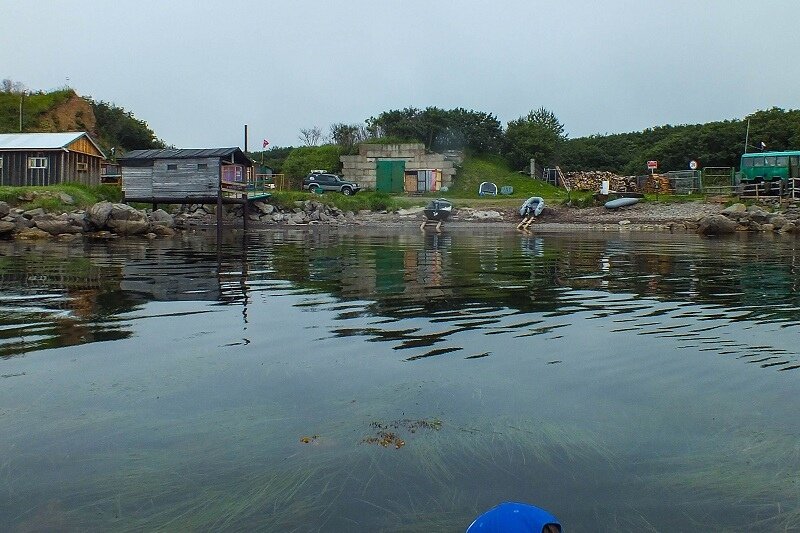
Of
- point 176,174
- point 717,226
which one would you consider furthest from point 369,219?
point 717,226

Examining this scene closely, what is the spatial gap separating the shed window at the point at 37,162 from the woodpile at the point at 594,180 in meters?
41.1

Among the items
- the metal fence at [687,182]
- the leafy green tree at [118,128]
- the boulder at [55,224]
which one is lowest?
the boulder at [55,224]

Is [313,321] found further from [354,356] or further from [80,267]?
[80,267]

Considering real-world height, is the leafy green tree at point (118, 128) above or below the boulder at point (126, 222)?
above

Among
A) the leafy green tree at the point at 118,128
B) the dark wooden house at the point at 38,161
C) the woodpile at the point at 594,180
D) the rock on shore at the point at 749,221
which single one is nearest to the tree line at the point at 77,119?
the leafy green tree at the point at 118,128

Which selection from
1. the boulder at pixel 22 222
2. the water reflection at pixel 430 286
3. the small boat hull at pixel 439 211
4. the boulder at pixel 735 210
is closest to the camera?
the water reflection at pixel 430 286

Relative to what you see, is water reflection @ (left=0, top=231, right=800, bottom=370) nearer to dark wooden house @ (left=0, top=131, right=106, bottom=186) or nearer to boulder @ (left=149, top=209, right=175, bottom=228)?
boulder @ (left=149, top=209, right=175, bottom=228)

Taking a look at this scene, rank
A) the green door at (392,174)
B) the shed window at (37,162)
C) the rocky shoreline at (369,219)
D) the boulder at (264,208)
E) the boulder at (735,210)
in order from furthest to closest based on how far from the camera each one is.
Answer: the green door at (392,174) < the boulder at (264,208) < the shed window at (37,162) < the boulder at (735,210) < the rocky shoreline at (369,219)

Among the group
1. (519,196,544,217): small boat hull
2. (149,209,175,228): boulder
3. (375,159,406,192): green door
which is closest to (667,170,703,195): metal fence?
(519,196,544,217): small boat hull

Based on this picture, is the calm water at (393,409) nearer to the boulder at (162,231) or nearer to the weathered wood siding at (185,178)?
the boulder at (162,231)

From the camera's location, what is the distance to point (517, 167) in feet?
219

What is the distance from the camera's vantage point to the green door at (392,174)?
62375 millimetres

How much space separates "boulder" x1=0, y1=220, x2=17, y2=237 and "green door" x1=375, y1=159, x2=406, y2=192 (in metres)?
33.9

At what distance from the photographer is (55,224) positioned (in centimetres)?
3431
